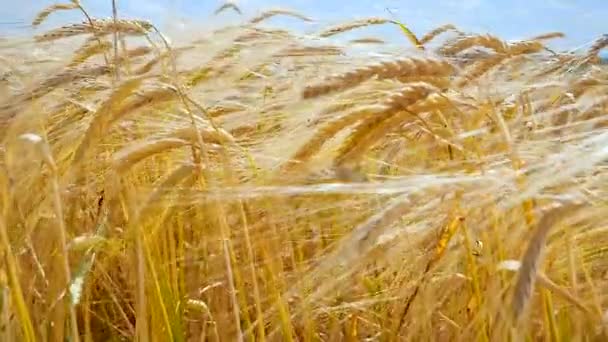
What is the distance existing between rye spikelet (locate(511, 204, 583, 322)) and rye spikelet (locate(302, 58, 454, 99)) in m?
0.29

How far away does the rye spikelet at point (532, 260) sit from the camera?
1.90 feet

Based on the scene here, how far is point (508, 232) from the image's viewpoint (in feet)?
3.59

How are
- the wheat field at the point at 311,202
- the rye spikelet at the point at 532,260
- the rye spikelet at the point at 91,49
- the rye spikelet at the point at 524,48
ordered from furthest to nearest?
1. the rye spikelet at the point at 91,49
2. the rye spikelet at the point at 524,48
3. the wheat field at the point at 311,202
4. the rye spikelet at the point at 532,260

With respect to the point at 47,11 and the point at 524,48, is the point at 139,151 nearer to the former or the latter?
the point at 524,48

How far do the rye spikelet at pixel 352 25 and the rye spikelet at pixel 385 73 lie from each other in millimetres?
462

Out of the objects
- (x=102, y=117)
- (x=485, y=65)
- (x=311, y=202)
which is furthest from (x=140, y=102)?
(x=485, y=65)

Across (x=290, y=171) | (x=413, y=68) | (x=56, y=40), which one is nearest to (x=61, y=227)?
(x=290, y=171)

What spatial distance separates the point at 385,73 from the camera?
95 centimetres

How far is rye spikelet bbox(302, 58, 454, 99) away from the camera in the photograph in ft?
2.89

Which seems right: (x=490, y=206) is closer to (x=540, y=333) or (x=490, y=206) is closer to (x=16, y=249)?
(x=540, y=333)

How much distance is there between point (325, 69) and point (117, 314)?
0.52m

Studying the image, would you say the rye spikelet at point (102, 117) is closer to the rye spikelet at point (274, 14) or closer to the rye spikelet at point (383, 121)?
the rye spikelet at point (383, 121)

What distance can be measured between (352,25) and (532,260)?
1045mm

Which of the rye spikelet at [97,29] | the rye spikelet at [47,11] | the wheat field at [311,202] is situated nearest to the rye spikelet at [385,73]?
the wheat field at [311,202]
